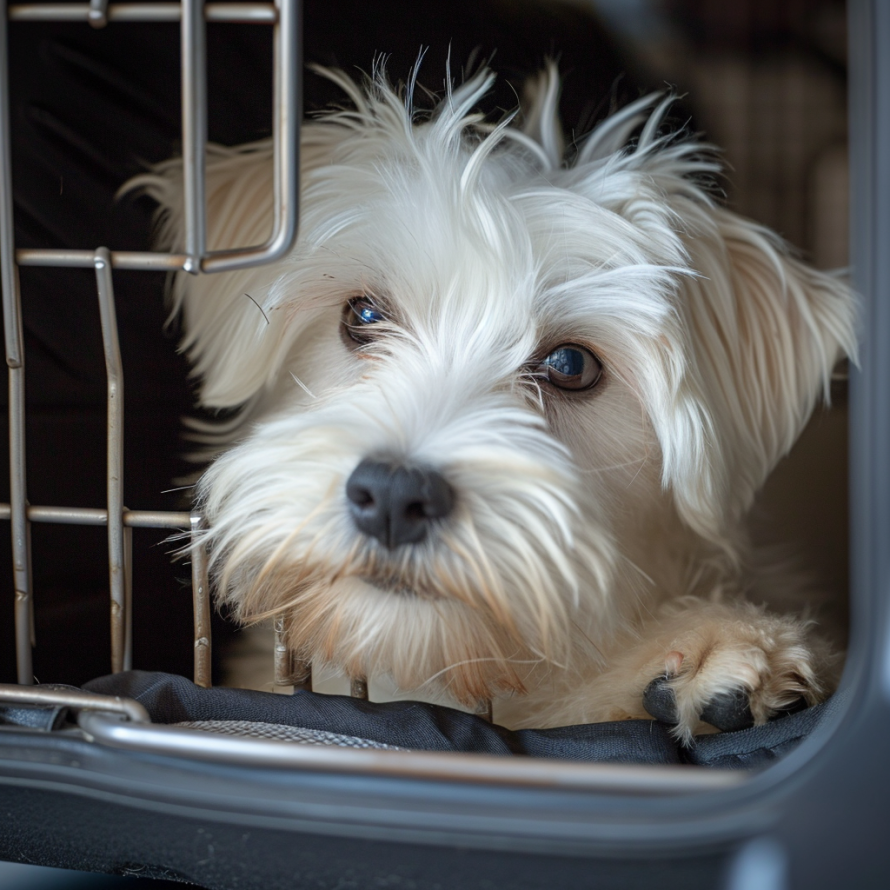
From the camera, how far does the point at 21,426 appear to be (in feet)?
2.72

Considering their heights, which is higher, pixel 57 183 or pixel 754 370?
pixel 57 183

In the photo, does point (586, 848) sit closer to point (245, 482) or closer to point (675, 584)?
point (245, 482)

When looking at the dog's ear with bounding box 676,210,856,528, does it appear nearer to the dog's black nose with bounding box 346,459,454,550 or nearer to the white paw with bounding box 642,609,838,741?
the white paw with bounding box 642,609,838,741

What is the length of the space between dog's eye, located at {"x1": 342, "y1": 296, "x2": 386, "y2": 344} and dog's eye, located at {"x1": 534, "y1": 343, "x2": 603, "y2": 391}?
22 cm

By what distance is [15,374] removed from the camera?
0.81 m

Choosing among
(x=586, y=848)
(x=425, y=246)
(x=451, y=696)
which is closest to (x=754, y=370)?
(x=425, y=246)

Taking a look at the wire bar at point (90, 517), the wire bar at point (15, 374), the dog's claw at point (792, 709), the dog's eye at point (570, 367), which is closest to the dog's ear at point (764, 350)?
the dog's eye at point (570, 367)

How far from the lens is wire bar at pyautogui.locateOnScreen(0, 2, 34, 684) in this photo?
0.74 m

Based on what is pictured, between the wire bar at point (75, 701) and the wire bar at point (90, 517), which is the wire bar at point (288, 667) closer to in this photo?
the wire bar at point (90, 517)

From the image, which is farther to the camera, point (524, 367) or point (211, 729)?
point (524, 367)

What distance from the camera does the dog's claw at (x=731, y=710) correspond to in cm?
81

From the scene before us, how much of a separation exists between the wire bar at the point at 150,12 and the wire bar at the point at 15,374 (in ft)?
0.10

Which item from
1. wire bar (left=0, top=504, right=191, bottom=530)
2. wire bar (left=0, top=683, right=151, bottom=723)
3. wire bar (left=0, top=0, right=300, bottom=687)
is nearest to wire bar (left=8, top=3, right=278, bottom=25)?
wire bar (left=0, top=0, right=300, bottom=687)

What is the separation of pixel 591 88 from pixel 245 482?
832 mm
